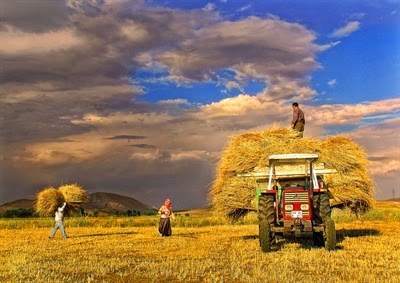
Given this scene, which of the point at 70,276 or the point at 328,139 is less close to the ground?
the point at 328,139

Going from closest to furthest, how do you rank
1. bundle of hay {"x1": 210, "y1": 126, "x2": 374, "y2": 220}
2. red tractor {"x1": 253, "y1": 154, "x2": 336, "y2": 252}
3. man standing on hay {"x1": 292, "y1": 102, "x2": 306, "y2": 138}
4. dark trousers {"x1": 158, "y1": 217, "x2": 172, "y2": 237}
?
1. red tractor {"x1": 253, "y1": 154, "x2": 336, "y2": 252}
2. bundle of hay {"x1": 210, "y1": 126, "x2": 374, "y2": 220}
3. man standing on hay {"x1": 292, "y1": 102, "x2": 306, "y2": 138}
4. dark trousers {"x1": 158, "y1": 217, "x2": 172, "y2": 237}

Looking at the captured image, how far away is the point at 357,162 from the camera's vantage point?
17.9 metres

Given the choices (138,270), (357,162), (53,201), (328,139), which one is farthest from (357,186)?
(53,201)

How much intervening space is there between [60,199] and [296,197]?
1812cm

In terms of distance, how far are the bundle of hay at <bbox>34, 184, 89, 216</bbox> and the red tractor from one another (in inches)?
634

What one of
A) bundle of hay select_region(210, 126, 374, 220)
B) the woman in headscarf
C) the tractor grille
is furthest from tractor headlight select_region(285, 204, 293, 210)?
the woman in headscarf

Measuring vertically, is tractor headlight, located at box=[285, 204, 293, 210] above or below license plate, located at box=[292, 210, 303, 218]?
above

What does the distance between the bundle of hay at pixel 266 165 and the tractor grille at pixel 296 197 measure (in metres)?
3.42

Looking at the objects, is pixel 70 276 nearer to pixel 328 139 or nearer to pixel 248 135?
pixel 248 135

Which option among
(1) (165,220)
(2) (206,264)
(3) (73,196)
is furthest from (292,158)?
(3) (73,196)

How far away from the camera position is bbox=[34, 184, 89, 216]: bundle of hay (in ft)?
92.5

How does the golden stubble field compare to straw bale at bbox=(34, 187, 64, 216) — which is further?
straw bale at bbox=(34, 187, 64, 216)

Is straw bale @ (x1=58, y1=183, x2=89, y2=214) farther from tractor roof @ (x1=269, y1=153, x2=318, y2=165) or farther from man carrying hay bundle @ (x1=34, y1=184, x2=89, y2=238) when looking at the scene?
tractor roof @ (x1=269, y1=153, x2=318, y2=165)

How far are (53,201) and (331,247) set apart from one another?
19.0 m
